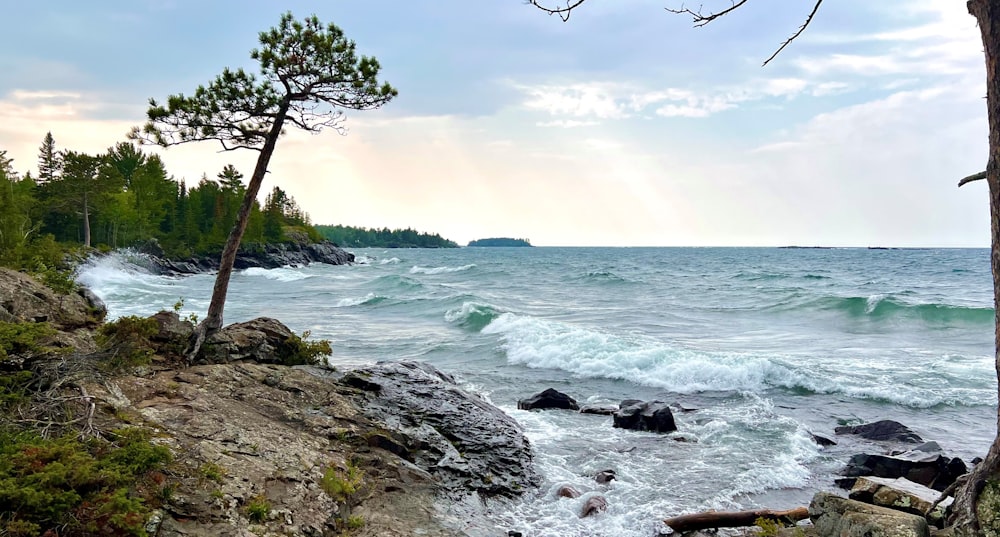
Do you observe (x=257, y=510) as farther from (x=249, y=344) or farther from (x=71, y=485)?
(x=249, y=344)

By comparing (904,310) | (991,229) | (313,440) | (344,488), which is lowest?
(344,488)

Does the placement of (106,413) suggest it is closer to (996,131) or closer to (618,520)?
(618,520)

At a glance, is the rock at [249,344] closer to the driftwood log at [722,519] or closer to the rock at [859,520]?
the driftwood log at [722,519]

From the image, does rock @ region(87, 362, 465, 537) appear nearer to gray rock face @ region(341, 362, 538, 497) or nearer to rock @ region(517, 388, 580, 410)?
gray rock face @ region(341, 362, 538, 497)

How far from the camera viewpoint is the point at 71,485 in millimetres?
5258

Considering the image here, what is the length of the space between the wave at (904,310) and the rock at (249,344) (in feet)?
110

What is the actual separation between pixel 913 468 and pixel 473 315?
23076mm

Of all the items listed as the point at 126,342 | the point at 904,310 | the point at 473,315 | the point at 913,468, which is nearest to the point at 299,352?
the point at 126,342

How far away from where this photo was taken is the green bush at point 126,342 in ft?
28.1

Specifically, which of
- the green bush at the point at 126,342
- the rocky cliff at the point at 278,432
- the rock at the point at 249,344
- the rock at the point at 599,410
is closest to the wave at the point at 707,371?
the rock at the point at 599,410

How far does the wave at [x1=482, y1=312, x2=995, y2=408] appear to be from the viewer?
55.1 ft

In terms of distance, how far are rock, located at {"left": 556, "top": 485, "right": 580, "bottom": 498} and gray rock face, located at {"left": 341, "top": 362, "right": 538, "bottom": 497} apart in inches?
19.6

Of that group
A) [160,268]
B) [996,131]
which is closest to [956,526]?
[996,131]

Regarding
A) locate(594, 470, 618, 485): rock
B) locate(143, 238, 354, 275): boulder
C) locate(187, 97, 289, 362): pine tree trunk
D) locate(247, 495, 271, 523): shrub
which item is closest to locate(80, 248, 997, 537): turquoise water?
locate(594, 470, 618, 485): rock
